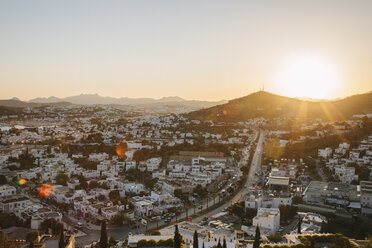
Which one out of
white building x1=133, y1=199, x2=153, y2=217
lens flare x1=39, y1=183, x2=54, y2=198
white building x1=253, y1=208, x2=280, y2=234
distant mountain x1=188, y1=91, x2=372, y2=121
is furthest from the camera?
distant mountain x1=188, y1=91, x2=372, y2=121

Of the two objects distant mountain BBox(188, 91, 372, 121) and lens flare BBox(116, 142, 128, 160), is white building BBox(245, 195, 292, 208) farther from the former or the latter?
distant mountain BBox(188, 91, 372, 121)

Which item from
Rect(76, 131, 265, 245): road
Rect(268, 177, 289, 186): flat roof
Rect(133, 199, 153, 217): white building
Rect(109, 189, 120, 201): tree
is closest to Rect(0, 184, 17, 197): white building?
Rect(109, 189, 120, 201): tree

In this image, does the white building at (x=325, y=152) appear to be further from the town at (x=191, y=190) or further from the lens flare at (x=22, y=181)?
the lens flare at (x=22, y=181)

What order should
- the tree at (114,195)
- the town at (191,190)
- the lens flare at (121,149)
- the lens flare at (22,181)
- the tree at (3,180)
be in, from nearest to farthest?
the town at (191,190) < the tree at (114,195) < the tree at (3,180) < the lens flare at (22,181) < the lens flare at (121,149)

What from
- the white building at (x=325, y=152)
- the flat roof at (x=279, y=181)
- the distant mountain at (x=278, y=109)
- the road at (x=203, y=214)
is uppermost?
the distant mountain at (x=278, y=109)

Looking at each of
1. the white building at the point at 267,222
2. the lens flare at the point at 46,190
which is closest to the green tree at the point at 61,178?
the lens flare at the point at 46,190

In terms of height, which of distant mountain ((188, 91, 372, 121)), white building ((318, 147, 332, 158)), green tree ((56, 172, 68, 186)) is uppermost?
distant mountain ((188, 91, 372, 121))
